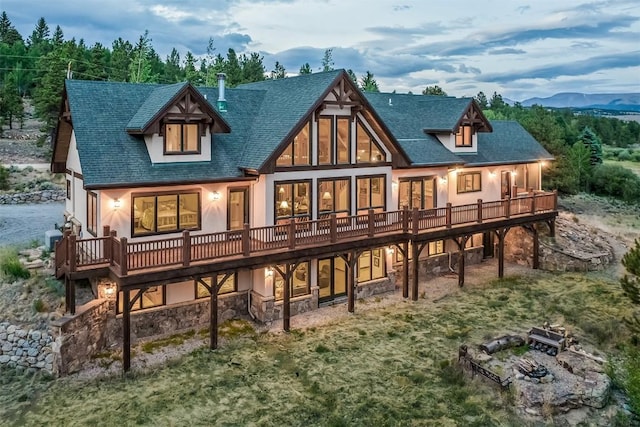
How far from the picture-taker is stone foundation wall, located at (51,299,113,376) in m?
13.0

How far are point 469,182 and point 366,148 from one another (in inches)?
313

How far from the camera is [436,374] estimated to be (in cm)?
1369

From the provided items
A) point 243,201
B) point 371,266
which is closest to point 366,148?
point 371,266

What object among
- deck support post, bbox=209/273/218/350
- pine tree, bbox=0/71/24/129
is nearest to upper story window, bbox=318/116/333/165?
deck support post, bbox=209/273/218/350

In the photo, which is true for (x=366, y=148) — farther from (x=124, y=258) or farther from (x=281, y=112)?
(x=124, y=258)

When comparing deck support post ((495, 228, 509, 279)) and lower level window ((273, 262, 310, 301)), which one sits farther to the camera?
deck support post ((495, 228, 509, 279))

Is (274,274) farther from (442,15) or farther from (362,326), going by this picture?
(442,15)

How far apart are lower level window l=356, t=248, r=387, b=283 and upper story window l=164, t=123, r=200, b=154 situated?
Result: 8.34m

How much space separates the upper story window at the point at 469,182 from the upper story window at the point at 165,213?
1406 centimetres

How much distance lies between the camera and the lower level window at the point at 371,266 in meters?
20.3

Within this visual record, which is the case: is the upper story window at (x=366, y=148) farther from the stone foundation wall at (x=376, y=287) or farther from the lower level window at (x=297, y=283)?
the stone foundation wall at (x=376, y=287)

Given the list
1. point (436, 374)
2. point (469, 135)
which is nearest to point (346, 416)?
point (436, 374)

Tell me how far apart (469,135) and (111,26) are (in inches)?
3579

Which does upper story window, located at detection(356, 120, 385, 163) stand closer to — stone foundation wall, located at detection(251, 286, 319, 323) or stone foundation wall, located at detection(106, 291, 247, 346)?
stone foundation wall, located at detection(251, 286, 319, 323)
